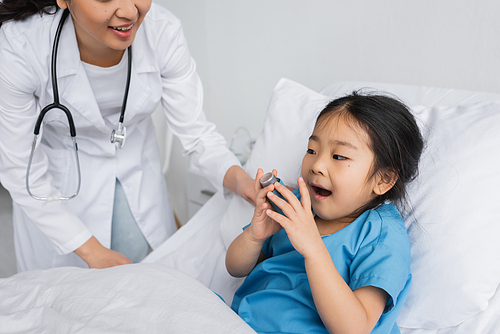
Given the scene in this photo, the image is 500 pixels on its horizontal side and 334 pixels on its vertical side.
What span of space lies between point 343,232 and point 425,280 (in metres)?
0.21

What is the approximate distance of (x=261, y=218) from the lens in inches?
35.7

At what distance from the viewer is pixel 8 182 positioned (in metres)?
1.09

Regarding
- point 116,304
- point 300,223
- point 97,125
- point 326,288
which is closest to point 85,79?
point 97,125

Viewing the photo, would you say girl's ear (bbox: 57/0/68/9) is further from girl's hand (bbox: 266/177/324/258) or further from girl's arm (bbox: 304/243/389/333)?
girl's arm (bbox: 304/243/389/333)

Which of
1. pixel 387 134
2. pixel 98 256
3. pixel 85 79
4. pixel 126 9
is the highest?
pixel 126 9

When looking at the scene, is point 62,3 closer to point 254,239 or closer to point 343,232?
point 254,239

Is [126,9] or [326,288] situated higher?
[126,9]

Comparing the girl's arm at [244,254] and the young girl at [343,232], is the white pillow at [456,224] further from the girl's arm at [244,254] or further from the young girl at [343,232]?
the girl's arm at [244,254]

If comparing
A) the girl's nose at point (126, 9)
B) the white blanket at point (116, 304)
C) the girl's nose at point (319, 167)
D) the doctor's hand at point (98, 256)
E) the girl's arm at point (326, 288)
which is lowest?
the doctor's hand at point (98, 256)

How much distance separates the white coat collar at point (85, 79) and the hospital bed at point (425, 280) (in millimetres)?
449

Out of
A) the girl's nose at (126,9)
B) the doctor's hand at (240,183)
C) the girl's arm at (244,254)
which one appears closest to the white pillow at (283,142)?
the doctor's hand at (240,183)

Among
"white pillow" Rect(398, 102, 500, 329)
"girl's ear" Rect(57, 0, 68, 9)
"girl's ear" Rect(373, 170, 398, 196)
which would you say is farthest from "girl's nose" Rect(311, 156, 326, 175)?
"girl's ear" Rect(57, 0, 68, 9)

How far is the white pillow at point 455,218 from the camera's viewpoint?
864 mm

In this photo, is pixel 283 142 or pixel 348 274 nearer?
pixel 348 274
